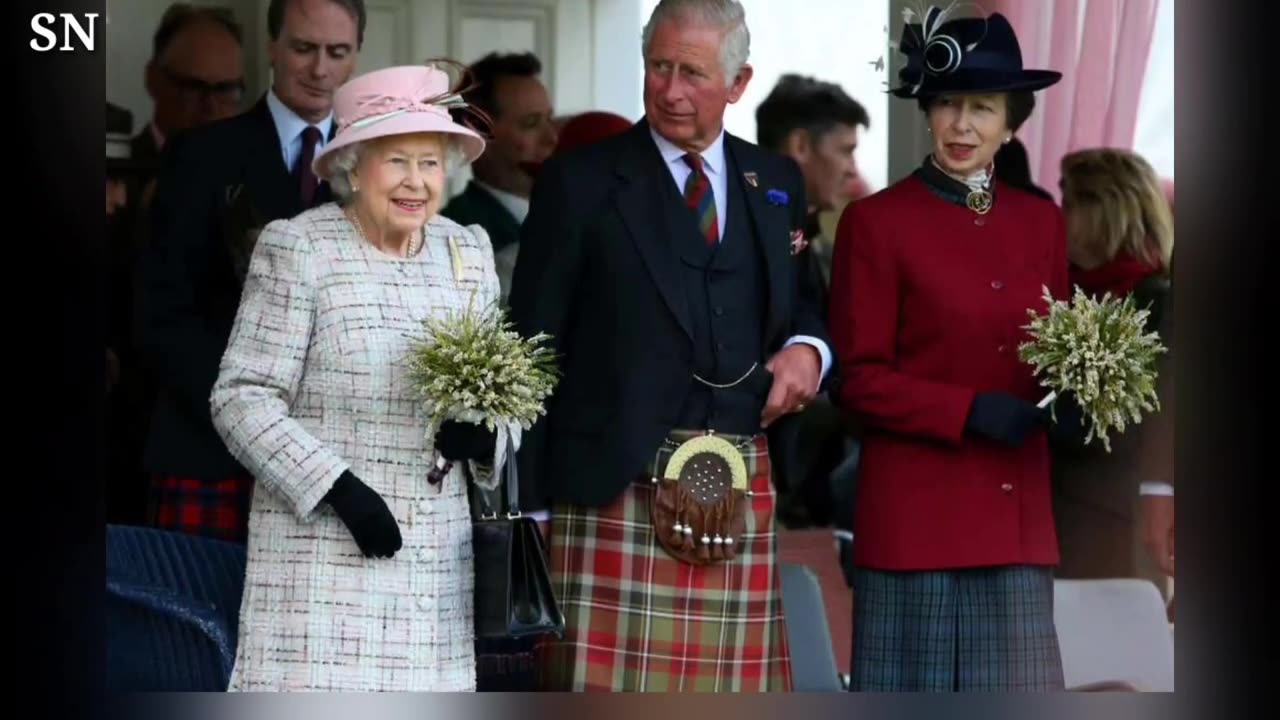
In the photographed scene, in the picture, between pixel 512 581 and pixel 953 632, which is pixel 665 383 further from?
pixel 953 632

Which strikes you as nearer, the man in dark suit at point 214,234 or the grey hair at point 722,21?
the grey hair at point 722,21

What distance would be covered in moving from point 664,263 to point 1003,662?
1.30 m

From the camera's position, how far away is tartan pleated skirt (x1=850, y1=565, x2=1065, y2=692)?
20.5 feet

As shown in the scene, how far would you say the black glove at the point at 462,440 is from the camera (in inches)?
224

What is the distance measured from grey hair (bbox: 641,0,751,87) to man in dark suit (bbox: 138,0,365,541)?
91cm

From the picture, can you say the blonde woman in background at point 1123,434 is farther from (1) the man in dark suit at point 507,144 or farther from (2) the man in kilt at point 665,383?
(1) the man in dark suit at point 507,144

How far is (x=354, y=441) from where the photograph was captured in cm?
573

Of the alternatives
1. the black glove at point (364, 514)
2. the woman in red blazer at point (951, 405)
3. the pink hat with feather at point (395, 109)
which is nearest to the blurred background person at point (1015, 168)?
the woman in red blazer at point (951, 405)

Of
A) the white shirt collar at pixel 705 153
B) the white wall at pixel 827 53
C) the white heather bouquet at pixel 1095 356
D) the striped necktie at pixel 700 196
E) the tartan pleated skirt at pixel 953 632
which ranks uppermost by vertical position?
the white wall at pixel 827 53

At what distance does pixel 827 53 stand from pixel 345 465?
2661 mm

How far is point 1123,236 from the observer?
7.01 m

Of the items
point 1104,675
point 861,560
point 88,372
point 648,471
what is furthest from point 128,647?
point 1104,675

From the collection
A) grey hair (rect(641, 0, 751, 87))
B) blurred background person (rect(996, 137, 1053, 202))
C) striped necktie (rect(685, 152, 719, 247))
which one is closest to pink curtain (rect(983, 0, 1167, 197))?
blurred background person (rect(996, 137, 1053, 202))

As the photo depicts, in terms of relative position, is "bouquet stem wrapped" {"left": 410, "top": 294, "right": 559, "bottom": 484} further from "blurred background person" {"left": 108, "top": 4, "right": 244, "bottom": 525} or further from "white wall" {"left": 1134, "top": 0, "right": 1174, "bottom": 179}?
"white wall" {"left": 1134, "top": 0, "right": 1174, "bottom": 179}
